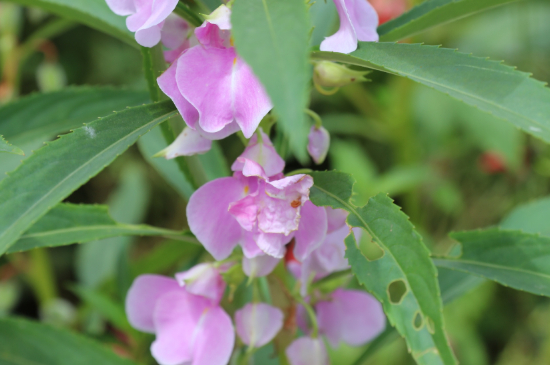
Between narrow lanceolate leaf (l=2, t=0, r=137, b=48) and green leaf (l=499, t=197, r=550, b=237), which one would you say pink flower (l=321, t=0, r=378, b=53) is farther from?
green leaf (l=499, t=197, r=550, b=237)

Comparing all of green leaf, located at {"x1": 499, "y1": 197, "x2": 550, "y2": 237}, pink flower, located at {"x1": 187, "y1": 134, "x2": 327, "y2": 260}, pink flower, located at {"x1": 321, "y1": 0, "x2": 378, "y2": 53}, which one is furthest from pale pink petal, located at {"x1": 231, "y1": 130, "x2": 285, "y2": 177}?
green leaf, located at {"x1": 499, "y1": 197, "x2": 550, "y2": 237}

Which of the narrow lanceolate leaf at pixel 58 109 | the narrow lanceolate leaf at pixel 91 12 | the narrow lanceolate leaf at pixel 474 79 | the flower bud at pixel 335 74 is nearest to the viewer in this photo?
the narrow lanceolate leaf at pixel 474 79

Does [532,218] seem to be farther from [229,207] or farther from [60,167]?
[60,167]

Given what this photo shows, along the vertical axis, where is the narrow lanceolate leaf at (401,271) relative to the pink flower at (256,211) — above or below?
below

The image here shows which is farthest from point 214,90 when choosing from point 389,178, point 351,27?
point 389,178

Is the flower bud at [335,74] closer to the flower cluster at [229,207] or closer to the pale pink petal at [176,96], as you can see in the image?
the flower cluster at [229,207]

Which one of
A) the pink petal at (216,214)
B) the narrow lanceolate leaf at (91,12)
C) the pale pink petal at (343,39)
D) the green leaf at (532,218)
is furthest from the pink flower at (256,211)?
the green leaf at (532,218)

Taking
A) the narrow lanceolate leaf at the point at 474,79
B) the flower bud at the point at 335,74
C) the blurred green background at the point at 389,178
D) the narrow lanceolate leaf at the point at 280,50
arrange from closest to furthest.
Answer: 1. the narrow lanceolate leaf at the point at 280,50
2. the narrow lanceolate leaf at the point at 474,79
3. the flower bud at the point at 335,74
4. the blurred green background at the point at 389,178
